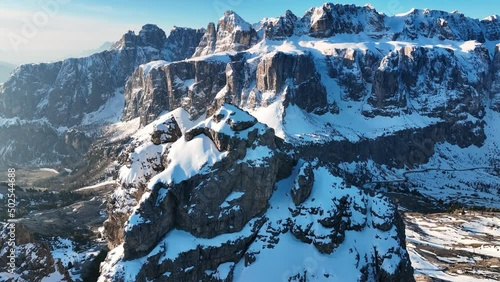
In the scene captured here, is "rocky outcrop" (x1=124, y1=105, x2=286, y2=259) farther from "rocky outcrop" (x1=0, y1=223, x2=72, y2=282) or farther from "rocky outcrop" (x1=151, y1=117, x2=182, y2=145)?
"rocky outcrop" (x1=0, y1=223, x2=72, y2=282)

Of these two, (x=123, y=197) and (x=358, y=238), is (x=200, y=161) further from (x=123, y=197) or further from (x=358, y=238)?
(x=358, y=238)

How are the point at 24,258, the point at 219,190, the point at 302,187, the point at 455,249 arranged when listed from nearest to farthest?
the point at 24,258 < the point at 219,190 < the point at 302,187 < the point at 455,249

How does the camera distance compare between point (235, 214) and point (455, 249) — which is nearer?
point (235, 214)

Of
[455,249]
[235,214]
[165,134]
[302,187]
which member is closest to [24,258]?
[165,134]

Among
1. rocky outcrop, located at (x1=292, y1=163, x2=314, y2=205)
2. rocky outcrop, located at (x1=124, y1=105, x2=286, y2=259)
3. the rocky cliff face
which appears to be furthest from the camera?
rocky outcrop, located at (x1=292, y1=163, x2=314, y2=205)

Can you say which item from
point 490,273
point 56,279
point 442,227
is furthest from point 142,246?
point 442,227

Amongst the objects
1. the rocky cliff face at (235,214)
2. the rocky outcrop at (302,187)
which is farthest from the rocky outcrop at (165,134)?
the rocky outcrop at (302,187)

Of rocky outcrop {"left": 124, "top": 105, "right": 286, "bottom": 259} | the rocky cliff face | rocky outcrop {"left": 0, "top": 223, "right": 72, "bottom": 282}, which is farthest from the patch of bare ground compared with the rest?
rocky outcrop {"left": 0, "top": 223, "right": 72, "bottom": 282}

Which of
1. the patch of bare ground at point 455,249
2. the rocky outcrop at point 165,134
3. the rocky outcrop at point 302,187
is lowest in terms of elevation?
the patch of bare ground at point 455,249

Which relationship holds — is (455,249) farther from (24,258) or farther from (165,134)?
Answer: (24,258)

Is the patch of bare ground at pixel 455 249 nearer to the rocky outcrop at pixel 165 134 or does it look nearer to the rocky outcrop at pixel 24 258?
the rocky outcrop at pixel 165 134

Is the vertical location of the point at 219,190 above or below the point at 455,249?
above
